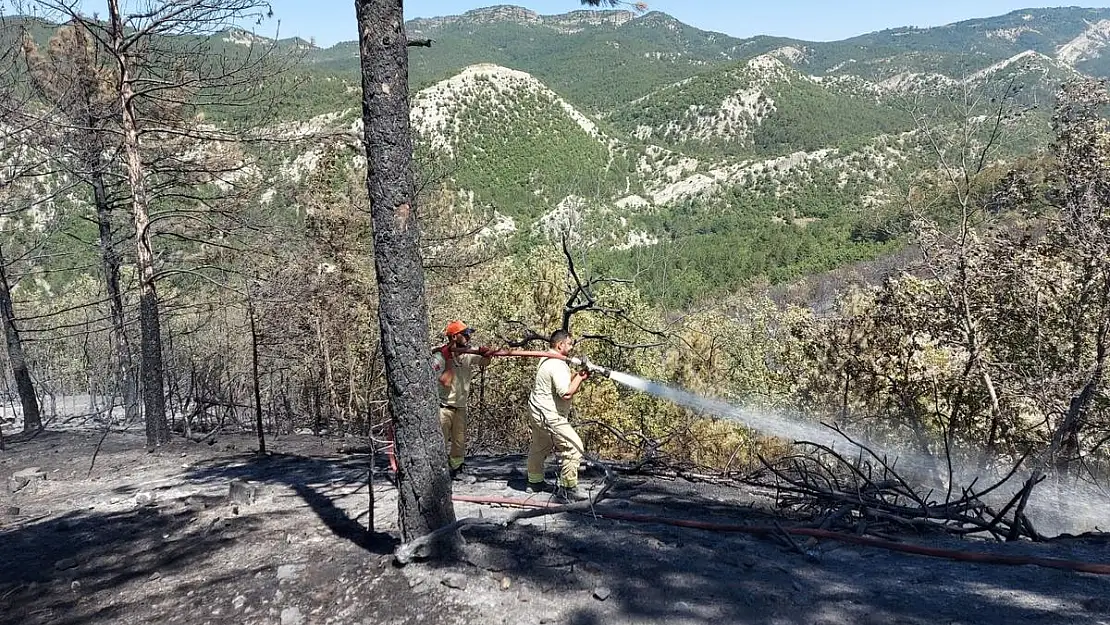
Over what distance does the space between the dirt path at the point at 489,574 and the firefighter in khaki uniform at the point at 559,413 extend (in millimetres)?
467

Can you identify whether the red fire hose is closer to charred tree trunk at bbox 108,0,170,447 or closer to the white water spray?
the white water spray

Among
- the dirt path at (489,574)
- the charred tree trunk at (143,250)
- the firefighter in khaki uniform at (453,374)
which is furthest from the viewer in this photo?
the charred tree trunk at (143,250)

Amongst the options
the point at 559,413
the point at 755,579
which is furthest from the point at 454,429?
the point at 755,579

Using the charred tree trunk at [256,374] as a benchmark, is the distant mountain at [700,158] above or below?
above

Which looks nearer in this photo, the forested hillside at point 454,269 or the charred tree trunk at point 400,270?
the charred tree trunk at point 400,270

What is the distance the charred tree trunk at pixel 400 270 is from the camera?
3949 mm

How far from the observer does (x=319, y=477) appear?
23.6 feet

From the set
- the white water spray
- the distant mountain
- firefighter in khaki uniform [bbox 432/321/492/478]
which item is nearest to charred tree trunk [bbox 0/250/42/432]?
the distant mountain

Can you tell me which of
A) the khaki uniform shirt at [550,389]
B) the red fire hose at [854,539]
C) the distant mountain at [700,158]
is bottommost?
the red fire hose at [854,539]

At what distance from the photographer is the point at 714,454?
59.5 ft

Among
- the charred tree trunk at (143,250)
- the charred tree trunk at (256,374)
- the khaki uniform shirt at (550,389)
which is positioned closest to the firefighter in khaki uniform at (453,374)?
the khaki uniform shirt at (550,389)

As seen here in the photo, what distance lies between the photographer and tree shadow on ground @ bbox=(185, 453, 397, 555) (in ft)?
16.5

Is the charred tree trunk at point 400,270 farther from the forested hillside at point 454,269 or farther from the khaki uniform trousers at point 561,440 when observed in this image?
the forested hillside at point 454,269

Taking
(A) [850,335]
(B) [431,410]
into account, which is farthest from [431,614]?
(A) [850,335]
